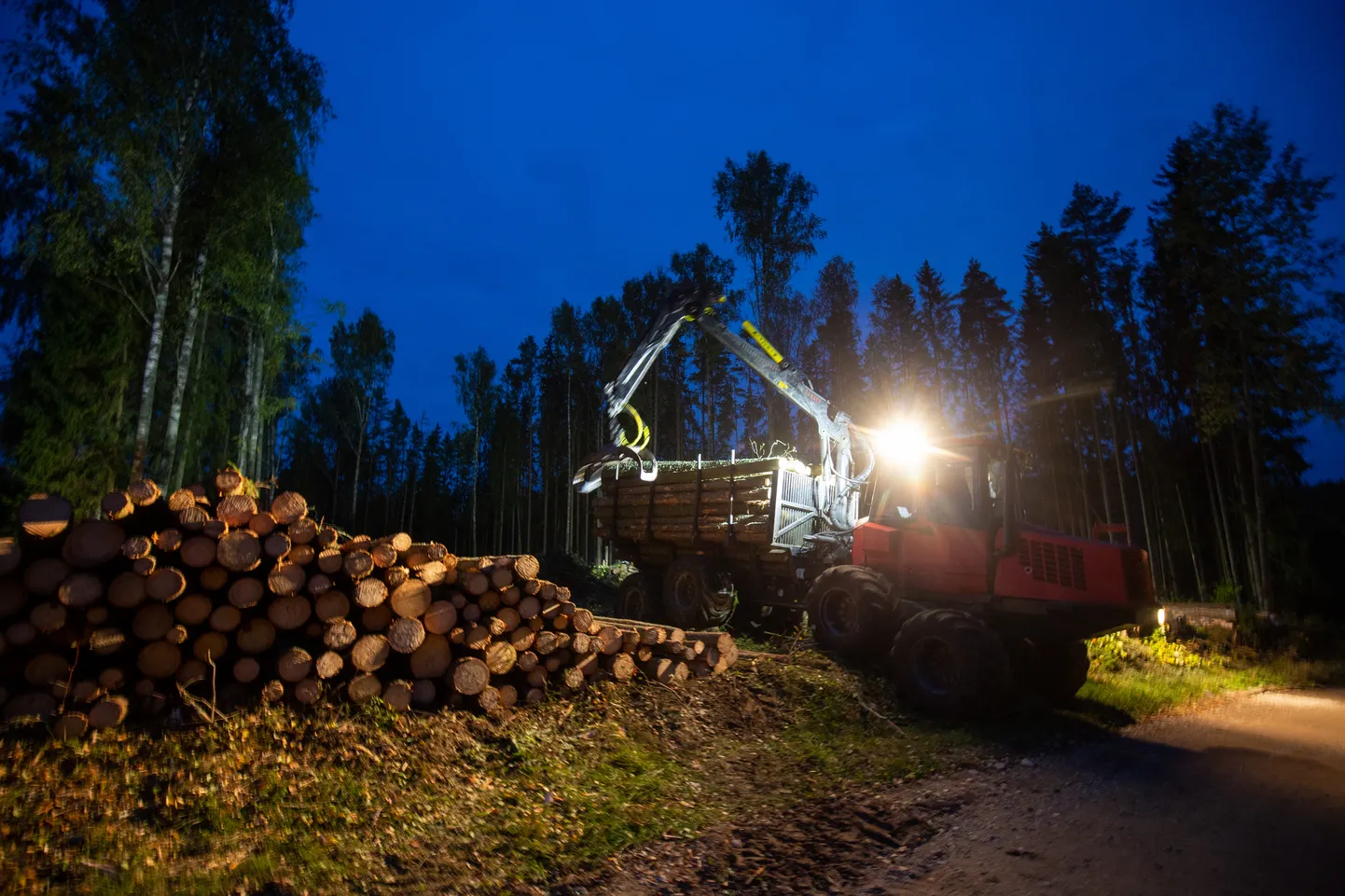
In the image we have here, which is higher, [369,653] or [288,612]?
[288,612]

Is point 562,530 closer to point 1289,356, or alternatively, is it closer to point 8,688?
point 1289,356

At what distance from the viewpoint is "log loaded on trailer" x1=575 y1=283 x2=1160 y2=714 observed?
682cm

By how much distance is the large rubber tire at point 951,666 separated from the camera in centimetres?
635

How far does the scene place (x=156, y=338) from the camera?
13.7 m

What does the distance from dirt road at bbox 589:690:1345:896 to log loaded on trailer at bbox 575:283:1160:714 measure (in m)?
1.45

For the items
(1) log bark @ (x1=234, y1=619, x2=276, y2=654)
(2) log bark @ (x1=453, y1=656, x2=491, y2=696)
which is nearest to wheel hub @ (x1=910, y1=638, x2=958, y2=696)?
(2) log bark @ (x1=453, y1=656, x2=491, y2=696)

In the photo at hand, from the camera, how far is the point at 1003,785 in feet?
16.1

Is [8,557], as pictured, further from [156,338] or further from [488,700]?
[156,338]

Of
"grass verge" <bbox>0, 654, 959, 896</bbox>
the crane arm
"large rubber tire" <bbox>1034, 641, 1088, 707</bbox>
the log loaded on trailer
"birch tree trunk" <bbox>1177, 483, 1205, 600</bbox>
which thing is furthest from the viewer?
"birch tree trunk" <bbox>1177, 483, 1205, 600</bbox>

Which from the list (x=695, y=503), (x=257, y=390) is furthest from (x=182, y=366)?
(x=695, y=503)

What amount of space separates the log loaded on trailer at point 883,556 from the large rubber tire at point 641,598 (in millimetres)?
32

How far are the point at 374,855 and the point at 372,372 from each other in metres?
36.1

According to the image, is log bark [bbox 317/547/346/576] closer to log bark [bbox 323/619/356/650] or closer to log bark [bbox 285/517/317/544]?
log bark [bbox 285/517/317/544]

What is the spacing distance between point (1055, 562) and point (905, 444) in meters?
2.09
